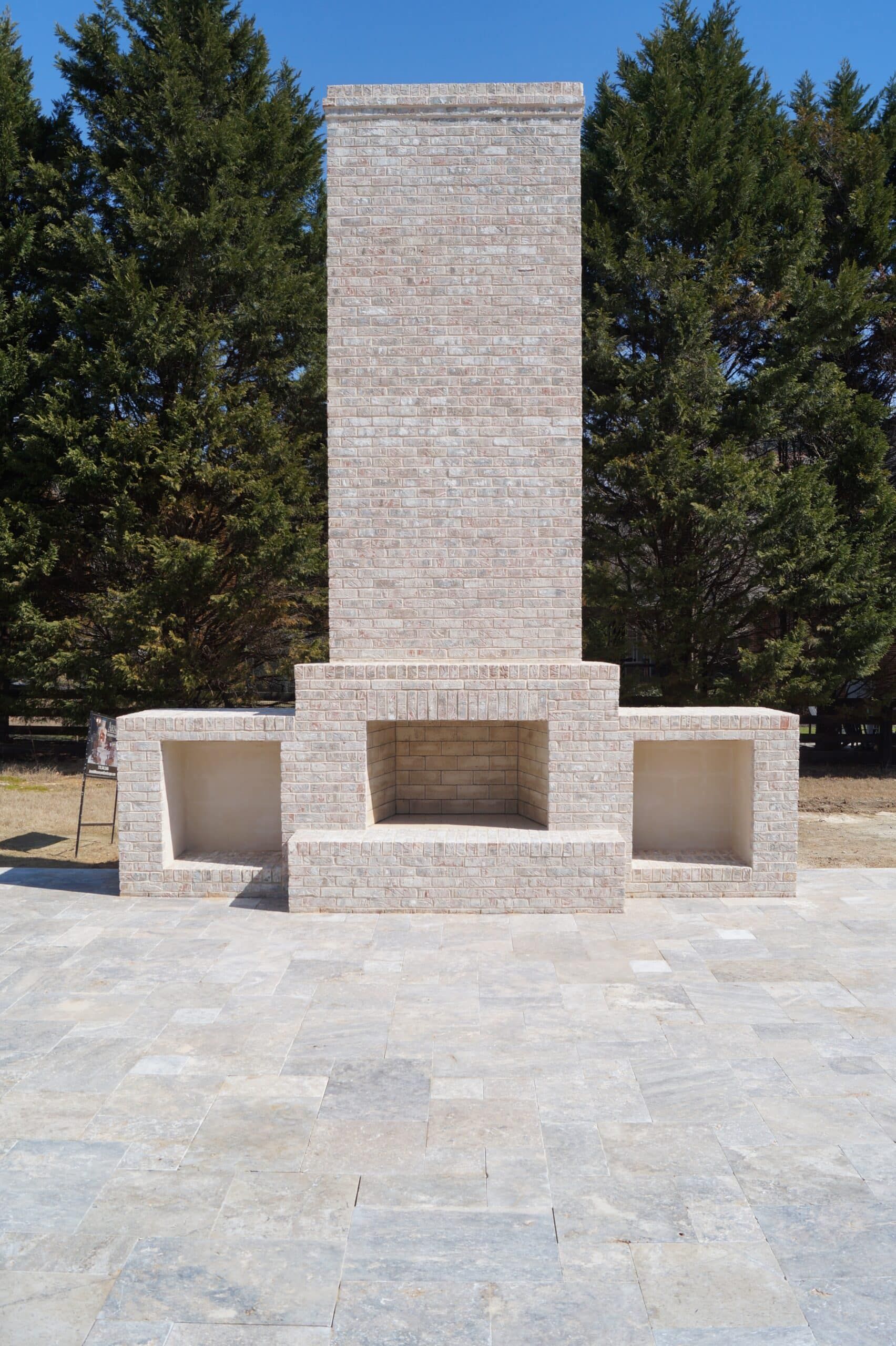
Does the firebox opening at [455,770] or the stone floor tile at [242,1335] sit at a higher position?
the firebox opening at [455,770]

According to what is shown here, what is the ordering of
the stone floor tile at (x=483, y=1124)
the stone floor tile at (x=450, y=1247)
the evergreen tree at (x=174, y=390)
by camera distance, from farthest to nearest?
the evergreen tree at (x=174, y=390) → the stone floor tile at (x=483, y=1124) → the stone floor tile at (x=450, y=1247)

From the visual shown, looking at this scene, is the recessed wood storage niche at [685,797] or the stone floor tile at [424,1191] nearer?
the stone floor tile at [424,1191]

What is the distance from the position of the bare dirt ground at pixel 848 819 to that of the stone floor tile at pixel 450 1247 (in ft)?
22.8

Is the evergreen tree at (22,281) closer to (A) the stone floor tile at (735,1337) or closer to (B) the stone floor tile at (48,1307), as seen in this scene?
(B) the stone floor tile at (48,1307)

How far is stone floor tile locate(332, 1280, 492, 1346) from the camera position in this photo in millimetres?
2979

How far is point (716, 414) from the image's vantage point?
15.6 m

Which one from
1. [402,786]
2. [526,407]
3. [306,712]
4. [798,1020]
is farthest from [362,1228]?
[526,407]

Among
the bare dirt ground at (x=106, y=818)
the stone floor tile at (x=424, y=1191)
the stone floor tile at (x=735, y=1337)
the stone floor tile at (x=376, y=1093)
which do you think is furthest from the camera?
the bare dirt ground at (x=106, y=818)

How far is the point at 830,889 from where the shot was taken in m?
8.29

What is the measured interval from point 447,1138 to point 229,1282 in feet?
3.83

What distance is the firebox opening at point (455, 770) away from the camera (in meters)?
8.93

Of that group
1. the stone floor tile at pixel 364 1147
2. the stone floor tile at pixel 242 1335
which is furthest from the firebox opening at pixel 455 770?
the stone floor tile at pixel 242 1335

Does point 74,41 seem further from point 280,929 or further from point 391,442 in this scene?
point 280,929

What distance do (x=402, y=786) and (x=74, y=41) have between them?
1494 cm
